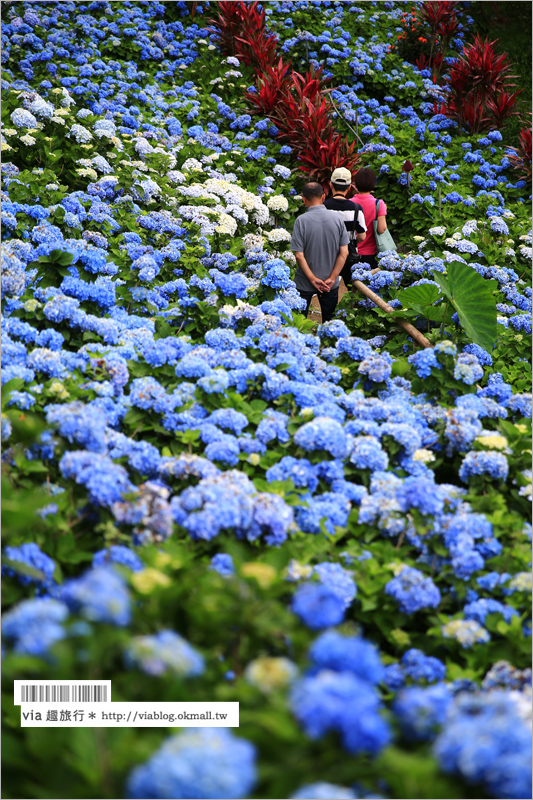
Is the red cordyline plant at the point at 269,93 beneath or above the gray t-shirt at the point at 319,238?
above

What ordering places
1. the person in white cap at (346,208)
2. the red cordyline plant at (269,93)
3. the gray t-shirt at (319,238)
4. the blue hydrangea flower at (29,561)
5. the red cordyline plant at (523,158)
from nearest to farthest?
1. the blue hydrangea flower at (29,561)
2. the gray t-shirt at (319,238)
3. the person in white cap at (346,208)
4. the red cordyline plant at (523,158)
5. the red cordyline plant at (269,93)

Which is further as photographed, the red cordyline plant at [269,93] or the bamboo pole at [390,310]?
the red cordyline plant at [269,93]

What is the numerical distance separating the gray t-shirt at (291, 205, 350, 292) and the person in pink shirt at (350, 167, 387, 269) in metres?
0.71

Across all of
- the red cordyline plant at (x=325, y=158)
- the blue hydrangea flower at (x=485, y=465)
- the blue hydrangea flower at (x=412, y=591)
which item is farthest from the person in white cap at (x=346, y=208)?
the blue hydrangea flower at (x=412, y=591)

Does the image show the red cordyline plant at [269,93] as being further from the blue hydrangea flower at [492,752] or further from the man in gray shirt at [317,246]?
the blue hydrangea flower at [492,752]

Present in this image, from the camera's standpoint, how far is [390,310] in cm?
403

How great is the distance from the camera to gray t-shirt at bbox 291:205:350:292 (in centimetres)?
478

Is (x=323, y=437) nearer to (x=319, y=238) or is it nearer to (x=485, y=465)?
(x=485, y=465)

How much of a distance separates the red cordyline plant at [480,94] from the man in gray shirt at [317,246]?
3.97m

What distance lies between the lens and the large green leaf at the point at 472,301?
3518 mm

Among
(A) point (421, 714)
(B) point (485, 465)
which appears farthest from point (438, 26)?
(A) point (421, 714)

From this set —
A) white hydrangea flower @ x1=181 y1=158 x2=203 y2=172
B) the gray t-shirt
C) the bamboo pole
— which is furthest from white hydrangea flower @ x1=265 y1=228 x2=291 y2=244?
white hydrangea flower @ x1=181 y1=158 x2=203 y2=172

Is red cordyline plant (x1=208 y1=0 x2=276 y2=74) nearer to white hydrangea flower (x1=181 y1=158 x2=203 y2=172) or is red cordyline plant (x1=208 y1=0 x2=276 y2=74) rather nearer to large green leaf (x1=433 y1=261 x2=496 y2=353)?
white hydrangea flower (x1=181 y1=158 x2=203 y2=172)

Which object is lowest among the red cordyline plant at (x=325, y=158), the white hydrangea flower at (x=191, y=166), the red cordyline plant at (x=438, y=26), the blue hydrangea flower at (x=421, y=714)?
the blue hydrangea flower at (x=421, y=714)
